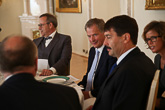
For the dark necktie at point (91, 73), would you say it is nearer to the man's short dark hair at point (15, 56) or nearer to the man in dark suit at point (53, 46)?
the man in dark suit at point (53, 46)

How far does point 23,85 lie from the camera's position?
1.04 metres

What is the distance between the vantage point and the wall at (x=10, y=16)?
797cm

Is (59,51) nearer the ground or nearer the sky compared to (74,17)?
nearer the ground

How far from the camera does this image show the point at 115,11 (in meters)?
7.33

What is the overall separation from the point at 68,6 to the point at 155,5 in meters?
4.36

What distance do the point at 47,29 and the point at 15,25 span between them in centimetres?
534

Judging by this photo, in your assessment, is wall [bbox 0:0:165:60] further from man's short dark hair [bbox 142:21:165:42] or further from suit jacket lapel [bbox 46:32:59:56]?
man's short dark hair [bbox 142:21:165:42]

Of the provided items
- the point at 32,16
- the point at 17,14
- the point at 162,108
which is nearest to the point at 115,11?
the point at 32,16

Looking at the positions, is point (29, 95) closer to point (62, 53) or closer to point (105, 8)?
point (62, 53)

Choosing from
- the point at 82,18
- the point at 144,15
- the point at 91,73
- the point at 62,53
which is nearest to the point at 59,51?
the point at 62,53

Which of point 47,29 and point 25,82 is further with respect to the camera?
point 47,29

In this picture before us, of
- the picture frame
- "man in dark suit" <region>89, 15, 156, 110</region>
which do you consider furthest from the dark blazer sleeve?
the picture frame

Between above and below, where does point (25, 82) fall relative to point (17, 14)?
below

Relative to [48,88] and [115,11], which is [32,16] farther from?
[48,88]
